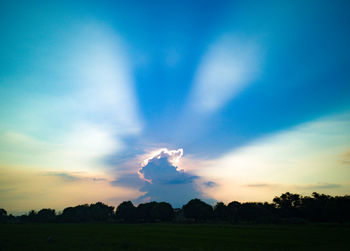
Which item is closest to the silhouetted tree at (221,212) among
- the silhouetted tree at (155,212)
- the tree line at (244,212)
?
the tree line at (244,212)

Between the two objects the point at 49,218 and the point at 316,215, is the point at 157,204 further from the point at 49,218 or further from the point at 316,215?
the point at 316,215

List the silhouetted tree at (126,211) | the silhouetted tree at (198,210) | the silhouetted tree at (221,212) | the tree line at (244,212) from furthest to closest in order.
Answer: the silhouetted tree at (126,211)
the silhouetted tree at (221,212)
the silhouetted tree at (198,210)
the tree line at (244,212)

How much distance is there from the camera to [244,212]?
14675 centimetres

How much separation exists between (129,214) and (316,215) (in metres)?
133

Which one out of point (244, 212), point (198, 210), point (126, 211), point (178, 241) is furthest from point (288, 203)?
point (178, 241)

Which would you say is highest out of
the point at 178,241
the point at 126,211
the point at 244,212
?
the point at 126,211

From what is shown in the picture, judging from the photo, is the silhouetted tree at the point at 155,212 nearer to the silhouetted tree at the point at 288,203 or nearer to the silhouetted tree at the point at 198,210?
the silhouetted tree at the point at 198,210

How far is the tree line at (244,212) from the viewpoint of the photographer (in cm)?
12236

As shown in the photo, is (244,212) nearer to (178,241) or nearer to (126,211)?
(126,211)

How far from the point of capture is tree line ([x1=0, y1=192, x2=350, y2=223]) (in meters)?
122

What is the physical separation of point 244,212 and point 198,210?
3474cm

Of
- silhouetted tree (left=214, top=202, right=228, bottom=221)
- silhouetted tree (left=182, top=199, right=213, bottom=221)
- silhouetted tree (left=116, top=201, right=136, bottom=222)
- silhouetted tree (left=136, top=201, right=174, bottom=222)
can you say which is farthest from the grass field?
silhouetted tree (left=116, top=201, right=136, bottom=222)

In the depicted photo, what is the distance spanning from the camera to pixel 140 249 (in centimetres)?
3391

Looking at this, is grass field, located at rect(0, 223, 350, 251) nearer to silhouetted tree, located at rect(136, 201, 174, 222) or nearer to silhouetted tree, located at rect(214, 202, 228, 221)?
silhouetted tree, located at rect(136, 201, 174, 222)
